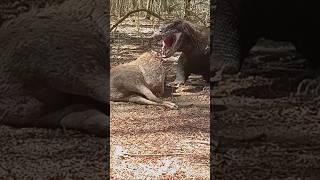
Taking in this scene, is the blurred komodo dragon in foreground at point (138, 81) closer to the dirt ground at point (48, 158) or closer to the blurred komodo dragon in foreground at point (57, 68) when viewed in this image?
the blurred komodo dragon in foreground at point (57, 68)

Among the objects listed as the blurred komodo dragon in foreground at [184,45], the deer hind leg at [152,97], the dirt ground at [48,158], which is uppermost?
the blurred komodo dragon in foreground at [184,45]

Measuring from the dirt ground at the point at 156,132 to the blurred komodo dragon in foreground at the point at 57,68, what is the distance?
0.23ft

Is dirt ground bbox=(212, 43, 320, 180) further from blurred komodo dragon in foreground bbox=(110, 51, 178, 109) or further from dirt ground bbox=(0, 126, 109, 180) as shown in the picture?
dirt ground bbox=(0, 126, 109, 180)

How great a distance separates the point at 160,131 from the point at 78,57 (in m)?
0.36

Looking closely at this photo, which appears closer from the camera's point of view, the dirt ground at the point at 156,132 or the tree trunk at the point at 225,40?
the dirt ground at the point at 156,132

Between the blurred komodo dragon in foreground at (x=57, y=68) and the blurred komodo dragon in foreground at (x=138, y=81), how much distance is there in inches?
1.3

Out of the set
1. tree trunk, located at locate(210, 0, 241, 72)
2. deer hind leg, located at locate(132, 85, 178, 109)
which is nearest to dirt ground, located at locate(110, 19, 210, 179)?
deer hind leg, located at locate(132, 85, 178, 109)

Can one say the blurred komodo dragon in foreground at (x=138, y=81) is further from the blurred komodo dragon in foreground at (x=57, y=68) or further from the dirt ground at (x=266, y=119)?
the dirt ground at (x=266, y=119)

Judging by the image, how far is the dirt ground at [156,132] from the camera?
202cm

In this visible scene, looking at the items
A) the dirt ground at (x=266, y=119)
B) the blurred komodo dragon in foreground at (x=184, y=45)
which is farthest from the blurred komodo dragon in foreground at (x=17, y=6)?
the dirt ground at (x=266, y=119)

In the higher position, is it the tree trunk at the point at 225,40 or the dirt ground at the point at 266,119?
the tree trunk at the point at 225,40

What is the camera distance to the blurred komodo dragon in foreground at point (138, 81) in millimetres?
2094

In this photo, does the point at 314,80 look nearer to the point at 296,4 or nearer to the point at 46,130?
the point at 296,4

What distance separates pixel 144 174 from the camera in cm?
202
